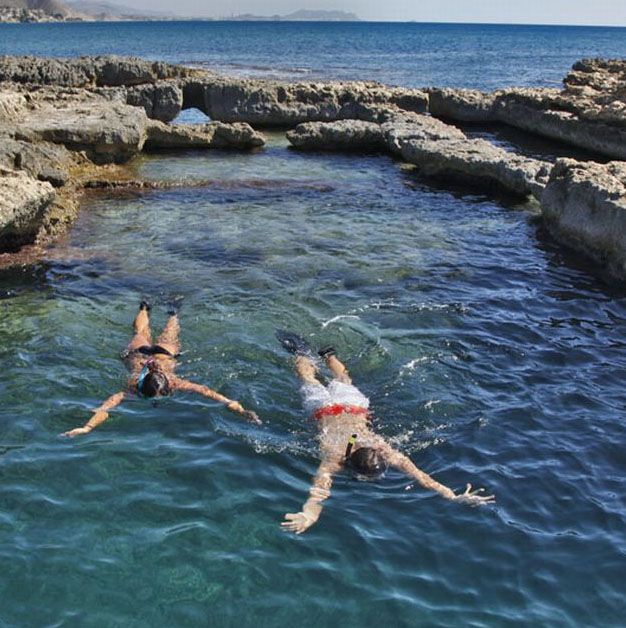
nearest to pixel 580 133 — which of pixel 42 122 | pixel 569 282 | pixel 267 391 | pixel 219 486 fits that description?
pixel 569 282

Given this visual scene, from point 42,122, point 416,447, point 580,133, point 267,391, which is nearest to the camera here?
point 416,447

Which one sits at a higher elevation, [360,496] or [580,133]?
[580,133]

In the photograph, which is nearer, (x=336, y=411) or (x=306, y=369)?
(x=336, y=411)

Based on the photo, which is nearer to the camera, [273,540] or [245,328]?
[273,540]

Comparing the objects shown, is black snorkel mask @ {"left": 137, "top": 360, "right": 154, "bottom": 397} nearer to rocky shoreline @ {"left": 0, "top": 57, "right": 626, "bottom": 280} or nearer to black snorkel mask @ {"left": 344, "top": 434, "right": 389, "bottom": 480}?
black snorkel mask @ {"left": 344, "top": 434, "right": 389, "bottom": 480}

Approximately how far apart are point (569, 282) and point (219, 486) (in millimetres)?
9369

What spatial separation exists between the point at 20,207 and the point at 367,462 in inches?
354

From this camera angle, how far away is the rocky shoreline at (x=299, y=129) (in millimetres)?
15719

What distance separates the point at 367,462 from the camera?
833 cm

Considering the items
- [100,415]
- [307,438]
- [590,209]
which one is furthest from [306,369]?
[590,209]

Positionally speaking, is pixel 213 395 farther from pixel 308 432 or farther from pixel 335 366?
pixel 335 366

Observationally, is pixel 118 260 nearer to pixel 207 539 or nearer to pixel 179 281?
pixel 179 281

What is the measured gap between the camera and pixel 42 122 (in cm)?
2155

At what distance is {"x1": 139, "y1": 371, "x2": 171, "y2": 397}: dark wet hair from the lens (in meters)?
9.77
